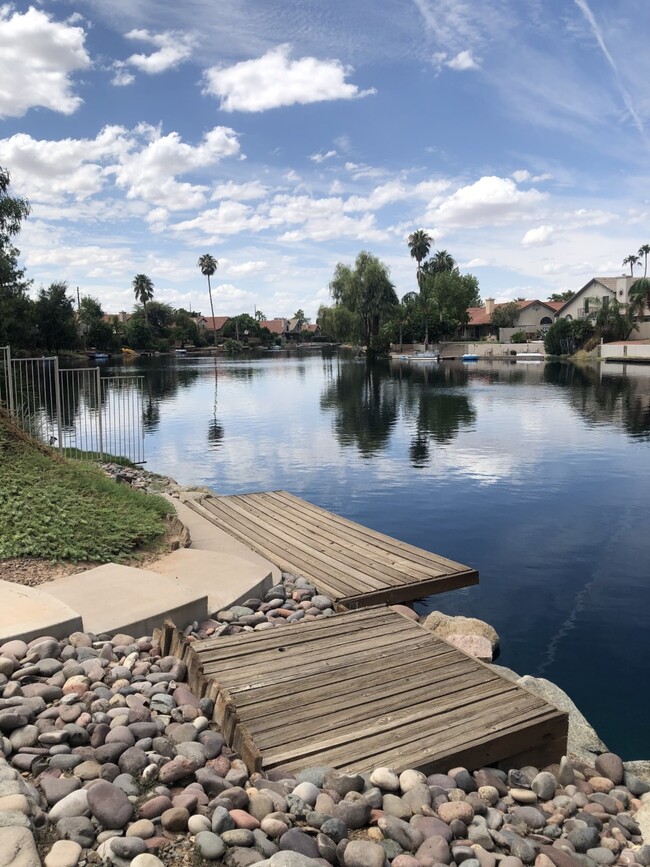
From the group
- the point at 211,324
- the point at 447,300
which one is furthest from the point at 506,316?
the point at 211,324

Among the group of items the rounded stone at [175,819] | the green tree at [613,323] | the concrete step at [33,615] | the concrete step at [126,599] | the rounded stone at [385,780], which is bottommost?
the rounded stone at [385,780]

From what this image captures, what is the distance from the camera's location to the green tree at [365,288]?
3083 inches

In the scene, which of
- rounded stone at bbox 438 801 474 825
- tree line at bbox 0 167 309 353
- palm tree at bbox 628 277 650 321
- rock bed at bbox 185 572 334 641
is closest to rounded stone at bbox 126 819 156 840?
rounded stone at bbox 438 801 474 825

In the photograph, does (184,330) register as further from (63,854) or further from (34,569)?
(63,854)

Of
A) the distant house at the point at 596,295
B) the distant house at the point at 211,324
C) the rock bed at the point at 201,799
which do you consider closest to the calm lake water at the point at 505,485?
the rock bed at the point at 201,799

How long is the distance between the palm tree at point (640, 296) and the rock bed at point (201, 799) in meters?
81.0

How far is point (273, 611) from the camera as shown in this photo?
283 inches

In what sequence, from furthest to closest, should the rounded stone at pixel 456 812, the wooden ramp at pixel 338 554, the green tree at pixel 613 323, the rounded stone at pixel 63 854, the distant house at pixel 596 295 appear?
the distant house at pixel 596 295 < the green tree at pixel 613 323 < the wooden ramp at pixel 338 554 < the rounded stone at pixel 456 812 < the rounded stone at pixel 63 854

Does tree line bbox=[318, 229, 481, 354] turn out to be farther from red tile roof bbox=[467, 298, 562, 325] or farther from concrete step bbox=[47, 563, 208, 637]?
concrete step bbox=[47, 563, 208, 637]

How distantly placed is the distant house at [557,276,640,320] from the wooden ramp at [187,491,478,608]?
250 feet

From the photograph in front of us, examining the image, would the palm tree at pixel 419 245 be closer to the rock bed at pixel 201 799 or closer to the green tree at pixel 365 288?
the green tree at pixel 365 288

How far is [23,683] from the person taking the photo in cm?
464

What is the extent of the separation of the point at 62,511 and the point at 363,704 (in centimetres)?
461

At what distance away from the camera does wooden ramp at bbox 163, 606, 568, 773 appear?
4.44 metres
